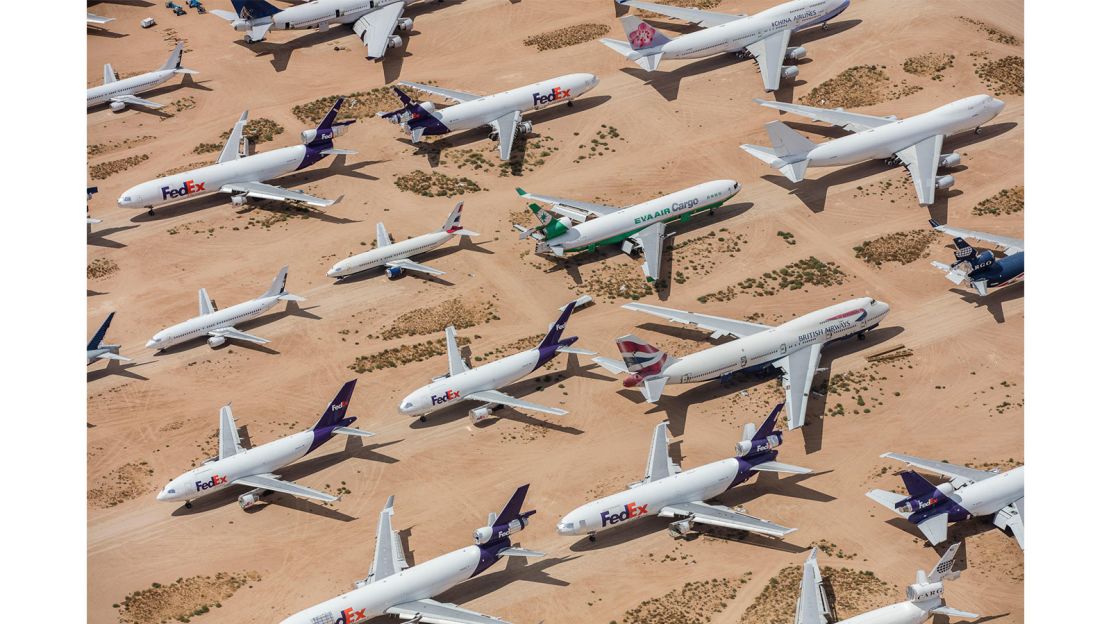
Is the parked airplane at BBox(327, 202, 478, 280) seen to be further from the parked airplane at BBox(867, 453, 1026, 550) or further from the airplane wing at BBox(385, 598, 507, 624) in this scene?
the parked airplane at BBox(867, 453, 1026, 550)

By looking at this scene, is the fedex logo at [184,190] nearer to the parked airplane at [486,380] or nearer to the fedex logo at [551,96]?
the parked airplane at [486,380]

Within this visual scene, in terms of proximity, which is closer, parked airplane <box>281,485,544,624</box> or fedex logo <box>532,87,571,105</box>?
parked airplane <box>281,485,544,624</box>

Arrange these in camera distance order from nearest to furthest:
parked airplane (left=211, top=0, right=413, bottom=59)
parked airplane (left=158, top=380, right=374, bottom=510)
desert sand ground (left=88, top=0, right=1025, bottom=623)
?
desert sand ground (left=88, top=0, right=1025, bottom=623)
parked airplane (left=158, top=380, right=374, bottom=510)
parked airplane (left=211, top=0, right=413, bottom=59)

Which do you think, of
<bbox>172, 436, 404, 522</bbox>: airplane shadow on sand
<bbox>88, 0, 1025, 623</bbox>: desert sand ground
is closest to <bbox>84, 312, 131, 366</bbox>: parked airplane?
<bbox>88, 0, 1025, 623</bbox>: desert sand ground

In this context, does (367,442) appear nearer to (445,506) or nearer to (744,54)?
(445,506)

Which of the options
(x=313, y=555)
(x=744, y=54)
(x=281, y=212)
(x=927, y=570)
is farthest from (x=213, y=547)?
(x=744, y=54)

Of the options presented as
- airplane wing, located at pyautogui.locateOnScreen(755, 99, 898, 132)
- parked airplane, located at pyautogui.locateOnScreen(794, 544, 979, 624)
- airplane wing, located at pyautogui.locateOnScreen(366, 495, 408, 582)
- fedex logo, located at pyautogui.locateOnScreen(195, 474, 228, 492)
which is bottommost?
parked airplane, located at pyautogui.locateOnScreen(794, 544, 979, 624)

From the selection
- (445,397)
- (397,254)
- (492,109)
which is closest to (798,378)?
(445,397)

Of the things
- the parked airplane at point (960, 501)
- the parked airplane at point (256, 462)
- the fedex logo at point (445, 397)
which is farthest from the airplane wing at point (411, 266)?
the parked airplane at point (960, 501)
